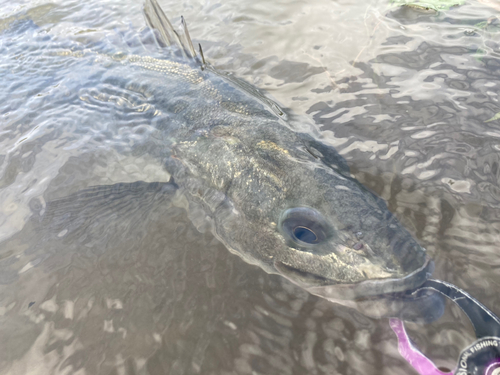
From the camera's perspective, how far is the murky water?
207 centimetres

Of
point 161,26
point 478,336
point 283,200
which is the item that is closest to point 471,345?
point 478,336

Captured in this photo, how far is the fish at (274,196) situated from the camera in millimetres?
1930

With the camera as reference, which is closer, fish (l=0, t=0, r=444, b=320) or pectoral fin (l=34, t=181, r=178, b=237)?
fish (l=0, t=0, r=444, b=320)

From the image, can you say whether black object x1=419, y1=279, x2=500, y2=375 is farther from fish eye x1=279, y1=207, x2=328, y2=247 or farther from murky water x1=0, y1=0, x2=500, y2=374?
fish eye x1=279, y1=207, x2=328, y2=247

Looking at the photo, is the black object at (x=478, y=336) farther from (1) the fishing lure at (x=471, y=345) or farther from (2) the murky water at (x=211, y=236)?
(2) the murky water at (x=211, y=236)

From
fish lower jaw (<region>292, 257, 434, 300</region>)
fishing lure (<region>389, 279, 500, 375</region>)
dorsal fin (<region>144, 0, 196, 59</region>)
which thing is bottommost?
fishing lure (<region>389, 279, 500, 375</region>)

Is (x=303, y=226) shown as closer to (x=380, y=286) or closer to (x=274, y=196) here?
(x=274, y=196)

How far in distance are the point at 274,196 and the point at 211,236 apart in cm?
65

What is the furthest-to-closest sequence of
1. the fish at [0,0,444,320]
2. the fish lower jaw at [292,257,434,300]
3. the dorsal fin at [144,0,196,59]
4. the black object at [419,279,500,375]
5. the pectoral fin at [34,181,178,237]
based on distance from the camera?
1. the dorsal fin at [144,0,196,59]
2. the pectoral fin at [34,181,178,237]
3. the fish at [0,0,444,320]
4. the fish lower jaw at [292,257,434,300]
5. the black object at [419,279,500,375]

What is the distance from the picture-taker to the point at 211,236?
272cm

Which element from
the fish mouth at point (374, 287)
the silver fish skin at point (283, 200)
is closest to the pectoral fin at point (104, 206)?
the silver fish skin at point (283, 200)

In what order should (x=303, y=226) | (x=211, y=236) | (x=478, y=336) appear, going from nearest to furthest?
(x=478, y=336), (x=303, y=226), (x=211, y=236)

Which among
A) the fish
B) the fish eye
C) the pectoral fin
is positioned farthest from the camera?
the pectoral fin

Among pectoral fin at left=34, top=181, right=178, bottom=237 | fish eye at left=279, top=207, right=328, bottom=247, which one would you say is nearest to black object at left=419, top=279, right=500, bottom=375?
fish eye at left=279, top=207, right=328, bottom=247
